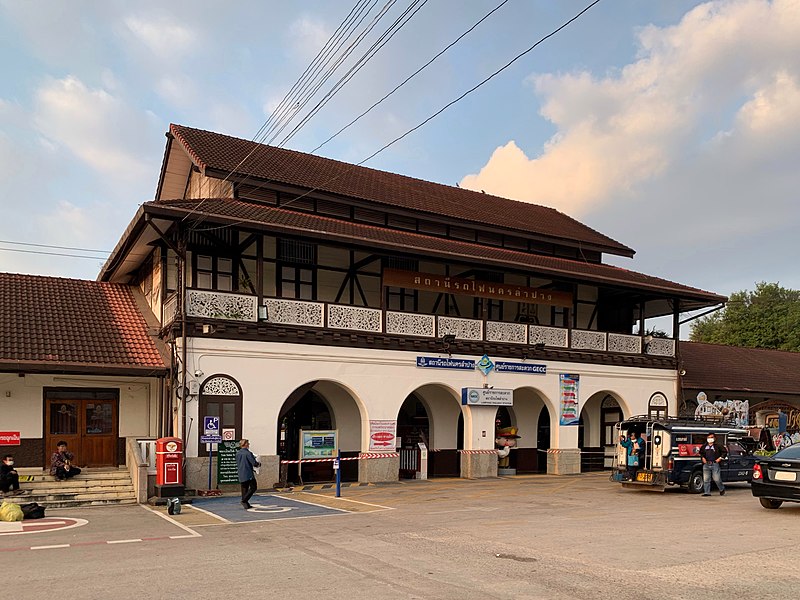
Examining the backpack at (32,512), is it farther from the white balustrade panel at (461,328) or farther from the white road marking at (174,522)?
the white balustrade panel at (461,328)

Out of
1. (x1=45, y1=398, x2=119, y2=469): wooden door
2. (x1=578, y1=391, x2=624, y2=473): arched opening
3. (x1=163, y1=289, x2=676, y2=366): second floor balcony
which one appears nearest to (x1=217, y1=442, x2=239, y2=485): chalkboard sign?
(x1=163, y1=289, x2=676, y2=366): second floor balcony

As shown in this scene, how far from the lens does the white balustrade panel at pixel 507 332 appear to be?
955 inches

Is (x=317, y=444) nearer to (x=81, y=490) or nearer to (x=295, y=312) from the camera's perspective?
(x=295, y=312)

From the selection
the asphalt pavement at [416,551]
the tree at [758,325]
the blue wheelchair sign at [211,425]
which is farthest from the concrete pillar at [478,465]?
the tree at [758,325]

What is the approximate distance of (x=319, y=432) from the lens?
2097 centimetres

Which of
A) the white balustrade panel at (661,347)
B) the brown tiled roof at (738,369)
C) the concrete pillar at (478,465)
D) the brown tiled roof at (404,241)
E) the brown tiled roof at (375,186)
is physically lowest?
the concrete pillar at (478,465)

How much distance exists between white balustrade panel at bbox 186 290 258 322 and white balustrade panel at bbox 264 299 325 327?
0.48 m

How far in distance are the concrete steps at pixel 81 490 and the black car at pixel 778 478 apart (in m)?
13.2

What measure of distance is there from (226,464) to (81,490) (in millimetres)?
3260

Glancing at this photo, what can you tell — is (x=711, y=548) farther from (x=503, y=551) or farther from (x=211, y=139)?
(x=211, y=139)

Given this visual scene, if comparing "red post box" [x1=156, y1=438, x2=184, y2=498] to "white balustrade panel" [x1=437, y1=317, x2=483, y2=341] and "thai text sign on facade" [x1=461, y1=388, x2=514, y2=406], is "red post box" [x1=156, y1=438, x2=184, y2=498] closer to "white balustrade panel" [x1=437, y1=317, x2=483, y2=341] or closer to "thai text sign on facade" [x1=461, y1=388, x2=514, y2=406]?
"white balustrade panel" [x1=437, y1=317, x2=483, y2=341]

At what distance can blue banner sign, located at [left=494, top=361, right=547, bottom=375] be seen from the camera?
24.3 metres

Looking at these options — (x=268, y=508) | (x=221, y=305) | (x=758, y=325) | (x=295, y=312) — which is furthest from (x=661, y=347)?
(x=758, y=325)

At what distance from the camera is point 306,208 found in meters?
23.4
